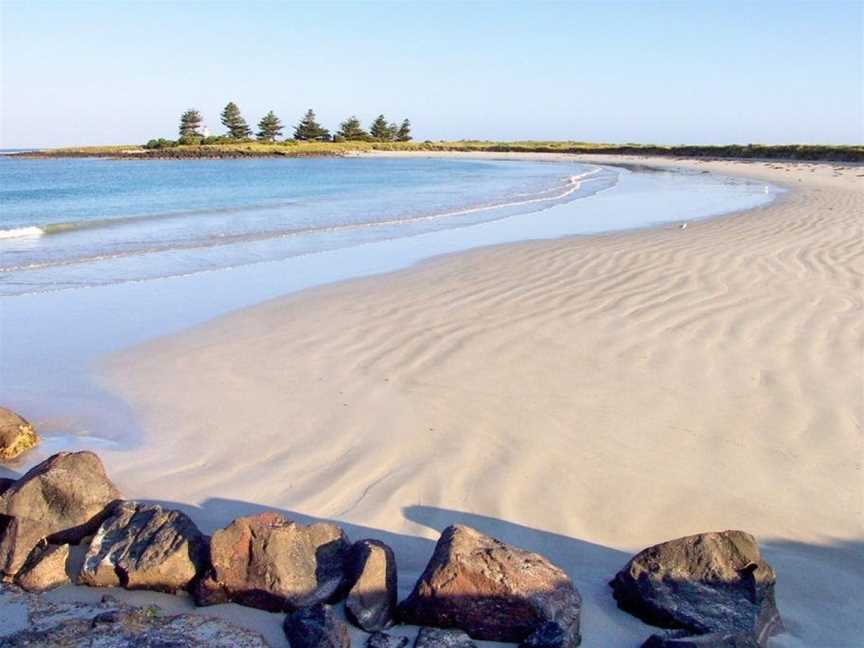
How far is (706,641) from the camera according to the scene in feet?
9.52

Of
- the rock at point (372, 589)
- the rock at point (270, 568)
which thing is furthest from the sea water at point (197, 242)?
the rock at point (372, 589)

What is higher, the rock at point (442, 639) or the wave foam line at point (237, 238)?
the wave foam line at point (237, 238)

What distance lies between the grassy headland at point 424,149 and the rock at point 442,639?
148 ft

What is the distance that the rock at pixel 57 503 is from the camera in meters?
3.86

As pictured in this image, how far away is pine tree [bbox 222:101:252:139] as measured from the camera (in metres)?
90.8

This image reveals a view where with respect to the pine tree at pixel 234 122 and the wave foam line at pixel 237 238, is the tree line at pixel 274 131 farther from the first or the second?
the wave foam line at pixel 237 238

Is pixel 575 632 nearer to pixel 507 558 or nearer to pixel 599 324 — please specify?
pixel 507 558

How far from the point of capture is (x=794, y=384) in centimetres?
592

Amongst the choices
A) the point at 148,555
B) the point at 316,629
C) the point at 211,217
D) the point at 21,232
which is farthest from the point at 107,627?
the point at 211,217

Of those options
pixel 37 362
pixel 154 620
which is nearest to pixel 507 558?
pixel 154 620

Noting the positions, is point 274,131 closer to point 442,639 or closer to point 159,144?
point 159,144

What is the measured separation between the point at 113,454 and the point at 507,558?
8.98 ft

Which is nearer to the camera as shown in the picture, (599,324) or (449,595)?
(449,595)

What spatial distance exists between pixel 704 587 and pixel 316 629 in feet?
4.95
